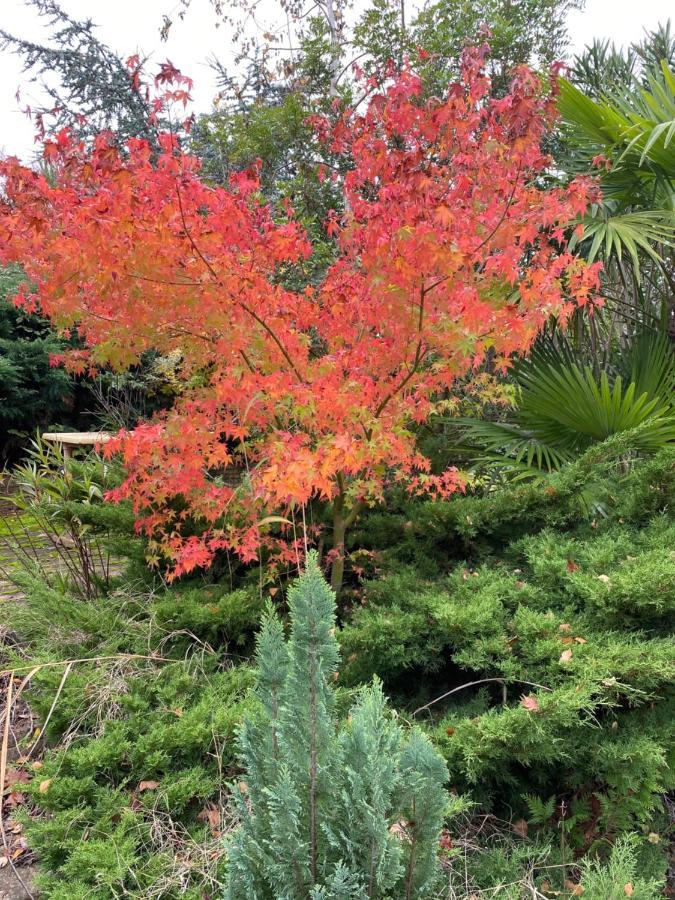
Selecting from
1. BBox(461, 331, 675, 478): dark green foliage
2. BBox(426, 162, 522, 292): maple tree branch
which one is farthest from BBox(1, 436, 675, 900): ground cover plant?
BBox(426, 162, 522, 292): maple tree branch

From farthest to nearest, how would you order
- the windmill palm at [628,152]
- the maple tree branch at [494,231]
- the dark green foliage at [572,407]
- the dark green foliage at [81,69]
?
1. the dark green foliage at [81,69]
2. the windmill palm at [628,152]
3. the dark green foliage at [572,407]
4. the maple tree branch at [494,231]

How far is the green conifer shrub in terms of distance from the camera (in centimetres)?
121

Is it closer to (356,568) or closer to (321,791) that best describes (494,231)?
(356,568)

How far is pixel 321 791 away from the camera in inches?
51.0

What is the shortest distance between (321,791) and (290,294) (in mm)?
2439

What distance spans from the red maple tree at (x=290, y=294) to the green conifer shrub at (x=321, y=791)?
1078mm

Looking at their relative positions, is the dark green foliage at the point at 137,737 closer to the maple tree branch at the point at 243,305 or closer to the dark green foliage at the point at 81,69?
the maple tree branch at the point at 243,305

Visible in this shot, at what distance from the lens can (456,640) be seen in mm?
2309

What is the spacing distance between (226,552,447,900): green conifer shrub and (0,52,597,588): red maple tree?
3.54 feet

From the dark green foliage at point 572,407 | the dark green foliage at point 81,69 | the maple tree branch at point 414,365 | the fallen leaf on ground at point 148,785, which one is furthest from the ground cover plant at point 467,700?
the dark green foliage at point 81,69

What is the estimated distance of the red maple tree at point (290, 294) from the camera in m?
2.45

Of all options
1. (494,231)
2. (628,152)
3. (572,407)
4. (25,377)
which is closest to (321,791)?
(494,231)

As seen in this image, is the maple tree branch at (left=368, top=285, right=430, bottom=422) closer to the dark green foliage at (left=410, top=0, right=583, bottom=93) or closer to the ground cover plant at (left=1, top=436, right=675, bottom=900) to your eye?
the ground cover plant at (left=1, top=436, right=675, bottom=900)

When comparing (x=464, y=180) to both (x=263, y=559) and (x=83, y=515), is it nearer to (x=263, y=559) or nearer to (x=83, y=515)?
(x=263, y=559)
